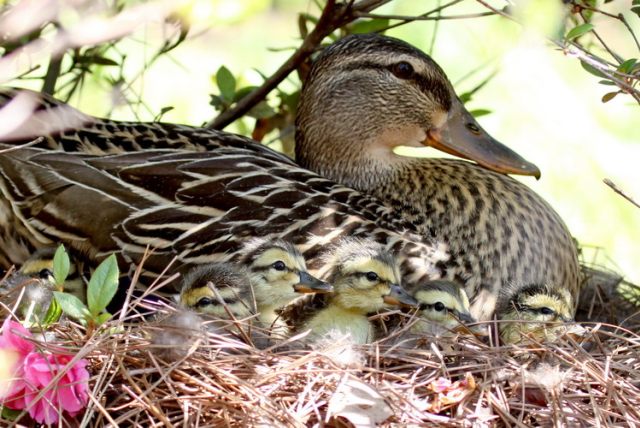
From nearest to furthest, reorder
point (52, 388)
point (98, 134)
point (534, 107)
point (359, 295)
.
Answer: point (52, 388), point (359, 295), point (98, 134), point (534, 107)

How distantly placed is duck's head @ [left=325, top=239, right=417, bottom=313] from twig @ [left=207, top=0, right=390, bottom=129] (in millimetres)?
910

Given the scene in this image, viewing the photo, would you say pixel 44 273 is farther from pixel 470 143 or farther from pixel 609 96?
pixel 609 96

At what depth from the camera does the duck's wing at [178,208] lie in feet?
11.6

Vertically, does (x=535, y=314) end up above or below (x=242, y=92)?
below

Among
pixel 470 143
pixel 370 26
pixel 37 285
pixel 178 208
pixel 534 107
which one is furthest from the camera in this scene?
pixel 534 107

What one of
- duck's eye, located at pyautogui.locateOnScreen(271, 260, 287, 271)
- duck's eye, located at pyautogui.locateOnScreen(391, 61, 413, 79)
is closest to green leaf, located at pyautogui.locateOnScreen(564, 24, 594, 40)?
duck's eye, located at pyautogui.locateOnScreen(271, 260, 287, 271)

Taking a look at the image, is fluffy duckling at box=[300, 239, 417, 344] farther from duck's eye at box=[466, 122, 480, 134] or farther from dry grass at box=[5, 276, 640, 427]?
duck's eye at box=[466, 122, 480, 134]

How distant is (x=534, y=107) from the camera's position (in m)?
6.01

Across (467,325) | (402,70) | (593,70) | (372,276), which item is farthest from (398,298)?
(402,70)

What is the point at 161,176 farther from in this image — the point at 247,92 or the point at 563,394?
the point at 563,394

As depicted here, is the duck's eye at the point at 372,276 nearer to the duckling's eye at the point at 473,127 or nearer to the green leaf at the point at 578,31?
the green leaf at the point at 578,31

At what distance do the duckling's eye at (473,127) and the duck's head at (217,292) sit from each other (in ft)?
3.82

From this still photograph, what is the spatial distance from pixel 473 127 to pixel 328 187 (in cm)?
65

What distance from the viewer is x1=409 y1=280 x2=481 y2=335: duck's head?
11.0ft
